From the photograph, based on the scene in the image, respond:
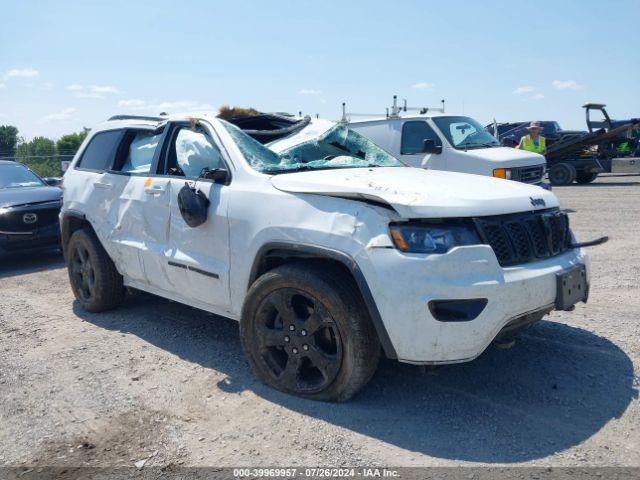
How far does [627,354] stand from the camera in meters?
4.27

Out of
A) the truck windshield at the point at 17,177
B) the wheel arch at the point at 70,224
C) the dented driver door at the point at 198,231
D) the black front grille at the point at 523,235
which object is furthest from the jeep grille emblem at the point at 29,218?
the black front grille at the point at 523,235

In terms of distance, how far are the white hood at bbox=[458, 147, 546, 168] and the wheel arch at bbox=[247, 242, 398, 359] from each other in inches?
264

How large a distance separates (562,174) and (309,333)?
53.1 ft

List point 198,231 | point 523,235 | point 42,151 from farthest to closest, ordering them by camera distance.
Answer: point 42,151
point 198,231
point 523,235

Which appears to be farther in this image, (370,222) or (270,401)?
(270,401)

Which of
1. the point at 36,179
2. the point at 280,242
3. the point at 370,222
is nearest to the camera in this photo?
the point at 370,222

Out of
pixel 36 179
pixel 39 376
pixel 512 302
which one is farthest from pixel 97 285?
pixel 36 179

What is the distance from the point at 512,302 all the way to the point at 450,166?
707cm

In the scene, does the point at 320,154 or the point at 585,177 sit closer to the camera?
the point at 320,154

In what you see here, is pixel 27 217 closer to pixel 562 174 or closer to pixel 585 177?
pixel 562 174

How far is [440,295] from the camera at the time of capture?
3.20m

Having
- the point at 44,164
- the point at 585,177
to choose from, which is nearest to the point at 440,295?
the point at 585,177

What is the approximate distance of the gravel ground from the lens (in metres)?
3.16

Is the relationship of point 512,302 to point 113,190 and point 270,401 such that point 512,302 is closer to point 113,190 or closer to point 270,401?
point 270,401
